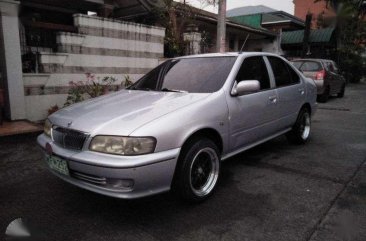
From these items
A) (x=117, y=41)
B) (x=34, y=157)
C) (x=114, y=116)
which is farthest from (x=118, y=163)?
(x=117, y=41)

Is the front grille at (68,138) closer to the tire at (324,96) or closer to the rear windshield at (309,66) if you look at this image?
the rear windshield at (309,66)

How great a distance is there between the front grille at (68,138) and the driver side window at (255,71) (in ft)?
6.63

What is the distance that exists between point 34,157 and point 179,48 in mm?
6313

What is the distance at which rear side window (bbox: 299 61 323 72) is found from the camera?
11477 millimetres

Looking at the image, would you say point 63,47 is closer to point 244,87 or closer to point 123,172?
point 244,87

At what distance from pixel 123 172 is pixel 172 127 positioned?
61 centimetres

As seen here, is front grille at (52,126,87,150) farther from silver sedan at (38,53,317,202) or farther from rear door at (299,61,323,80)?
rear door at (299,61,323,80)

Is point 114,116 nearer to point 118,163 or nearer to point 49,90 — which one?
point 118,163

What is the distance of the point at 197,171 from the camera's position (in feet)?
11.1

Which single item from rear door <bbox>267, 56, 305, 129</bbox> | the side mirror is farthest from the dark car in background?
the side mirror

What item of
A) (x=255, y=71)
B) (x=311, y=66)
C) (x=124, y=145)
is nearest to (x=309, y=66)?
(x=311, y=66)

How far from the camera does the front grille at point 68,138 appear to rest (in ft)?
9.71

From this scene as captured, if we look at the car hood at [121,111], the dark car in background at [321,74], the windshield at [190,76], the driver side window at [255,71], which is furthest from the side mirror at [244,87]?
the dark car in background at [321,74]

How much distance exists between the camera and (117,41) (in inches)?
323
